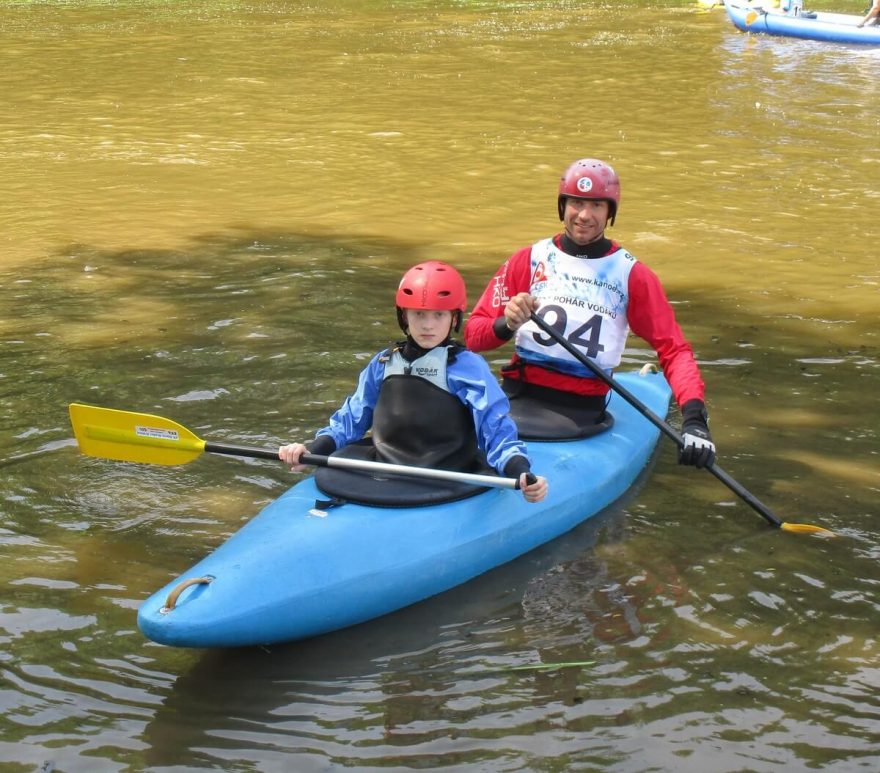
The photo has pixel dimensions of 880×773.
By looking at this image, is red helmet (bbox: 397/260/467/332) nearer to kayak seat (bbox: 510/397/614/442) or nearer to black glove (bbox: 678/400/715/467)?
kayak seat (bbox: 510/397/614/442)

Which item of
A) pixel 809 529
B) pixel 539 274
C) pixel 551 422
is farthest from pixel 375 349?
Result: pixel 809 529

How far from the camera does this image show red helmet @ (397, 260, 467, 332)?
4434mm

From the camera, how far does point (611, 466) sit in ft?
17.3

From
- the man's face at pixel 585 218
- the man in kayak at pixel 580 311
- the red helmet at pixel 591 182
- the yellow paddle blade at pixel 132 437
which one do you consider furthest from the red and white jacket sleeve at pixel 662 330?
the yellow paddle blade at pixel 132 437

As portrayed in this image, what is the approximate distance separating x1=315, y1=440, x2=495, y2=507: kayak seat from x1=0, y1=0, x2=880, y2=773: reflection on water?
37 cm

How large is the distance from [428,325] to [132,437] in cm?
130

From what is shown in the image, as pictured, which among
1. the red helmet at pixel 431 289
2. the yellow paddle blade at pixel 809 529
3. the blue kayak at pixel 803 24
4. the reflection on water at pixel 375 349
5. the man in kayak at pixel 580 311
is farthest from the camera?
the blue kayak at pixel 803 24

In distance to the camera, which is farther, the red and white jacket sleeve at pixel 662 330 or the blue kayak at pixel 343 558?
the red and white jacket sleeve at pixel 662 330

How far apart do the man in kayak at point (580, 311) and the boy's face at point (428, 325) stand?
0.49 metres

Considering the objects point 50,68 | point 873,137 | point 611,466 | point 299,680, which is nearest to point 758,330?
point 611,466

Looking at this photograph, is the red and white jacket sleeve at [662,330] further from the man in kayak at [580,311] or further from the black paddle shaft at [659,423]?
the black paddle shaft at [659,423]

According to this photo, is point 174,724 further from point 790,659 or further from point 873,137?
point 873,137

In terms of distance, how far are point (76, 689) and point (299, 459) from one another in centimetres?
112

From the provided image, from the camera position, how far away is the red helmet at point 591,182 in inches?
200
